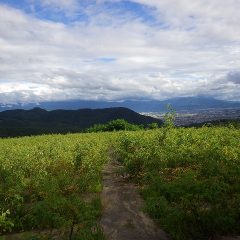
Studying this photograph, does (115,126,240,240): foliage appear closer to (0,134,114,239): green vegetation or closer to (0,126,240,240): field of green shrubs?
(0,126,240,240): field of green shrubs

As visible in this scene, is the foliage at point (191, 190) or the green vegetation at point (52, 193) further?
the green vegetation at point (52, 193)

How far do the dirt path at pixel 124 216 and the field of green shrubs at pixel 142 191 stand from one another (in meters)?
0.37

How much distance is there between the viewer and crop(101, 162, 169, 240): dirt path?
12312mm

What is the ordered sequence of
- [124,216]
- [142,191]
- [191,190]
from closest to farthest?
[191,190] < [124,216] < [142,191]

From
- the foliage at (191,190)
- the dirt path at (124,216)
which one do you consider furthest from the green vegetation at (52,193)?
the foliage at (191,190)

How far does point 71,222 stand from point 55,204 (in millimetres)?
1107

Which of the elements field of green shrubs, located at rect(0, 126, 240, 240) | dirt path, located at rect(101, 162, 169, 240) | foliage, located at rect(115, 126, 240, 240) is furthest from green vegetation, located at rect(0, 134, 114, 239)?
foliage, located at rect(115, 126, 240, 240)

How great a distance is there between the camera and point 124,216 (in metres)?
14.2

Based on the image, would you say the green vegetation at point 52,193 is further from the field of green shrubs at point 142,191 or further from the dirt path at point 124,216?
the dirt path at point 124,216

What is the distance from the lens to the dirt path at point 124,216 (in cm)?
1231

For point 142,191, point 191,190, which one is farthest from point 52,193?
point 191,190

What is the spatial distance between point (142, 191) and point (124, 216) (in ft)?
8.52

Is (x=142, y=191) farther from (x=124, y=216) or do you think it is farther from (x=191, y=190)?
(x=191, y=190)

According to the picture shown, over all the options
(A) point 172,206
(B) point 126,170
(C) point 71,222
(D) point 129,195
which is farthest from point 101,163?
(C) point 71,222
